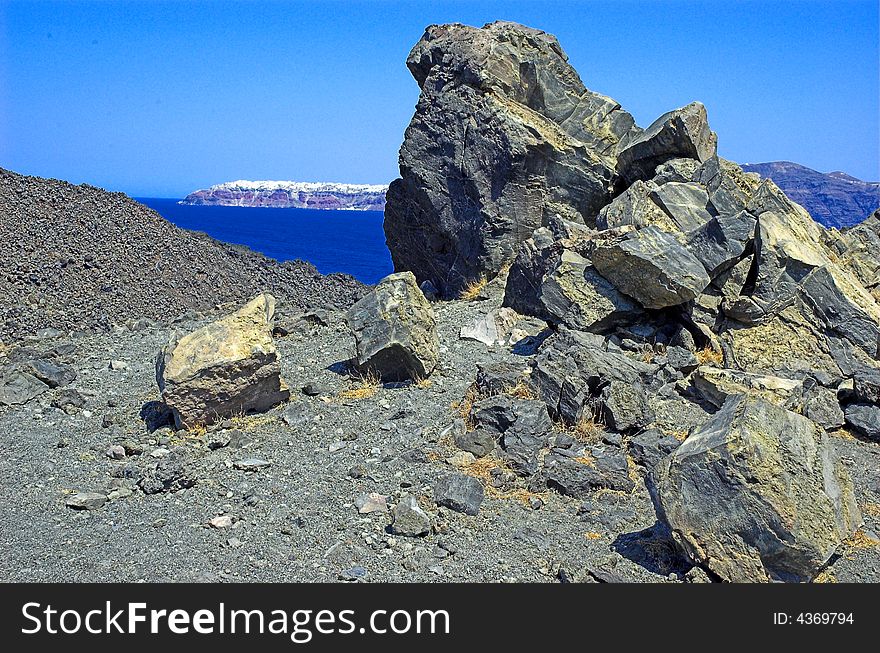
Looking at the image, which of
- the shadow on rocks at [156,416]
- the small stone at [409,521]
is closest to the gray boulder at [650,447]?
the small stone at [409,521]

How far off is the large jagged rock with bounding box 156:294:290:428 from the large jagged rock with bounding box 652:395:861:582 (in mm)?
6980

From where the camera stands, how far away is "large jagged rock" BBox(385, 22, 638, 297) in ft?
62.7

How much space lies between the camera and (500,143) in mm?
19000

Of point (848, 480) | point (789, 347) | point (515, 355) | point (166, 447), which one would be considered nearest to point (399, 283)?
point (515, 355)

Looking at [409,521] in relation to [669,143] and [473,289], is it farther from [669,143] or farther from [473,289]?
[669,143]

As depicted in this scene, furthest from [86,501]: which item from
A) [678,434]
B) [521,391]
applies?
[678,434]

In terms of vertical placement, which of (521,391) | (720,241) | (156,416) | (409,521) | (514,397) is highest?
(720,241)

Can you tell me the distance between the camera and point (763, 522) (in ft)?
23.5

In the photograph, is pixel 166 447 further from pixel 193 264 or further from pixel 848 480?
pixel 193 264

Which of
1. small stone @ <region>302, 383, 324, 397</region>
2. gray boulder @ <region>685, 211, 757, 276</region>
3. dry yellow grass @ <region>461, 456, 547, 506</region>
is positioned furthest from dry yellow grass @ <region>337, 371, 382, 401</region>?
gray boulder @ <region>685, 211, 757, 276</region>

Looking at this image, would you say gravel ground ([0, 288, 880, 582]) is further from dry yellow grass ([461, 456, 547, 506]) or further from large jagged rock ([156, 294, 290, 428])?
large jagged rock ([156, 294, 290, 428])

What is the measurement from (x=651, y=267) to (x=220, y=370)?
292 inches

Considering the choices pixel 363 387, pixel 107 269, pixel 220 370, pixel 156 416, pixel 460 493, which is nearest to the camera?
pixel 460 493

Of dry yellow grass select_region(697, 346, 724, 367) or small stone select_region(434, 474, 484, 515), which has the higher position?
dry yellow grass select_region(697, 346, 724, 367)
